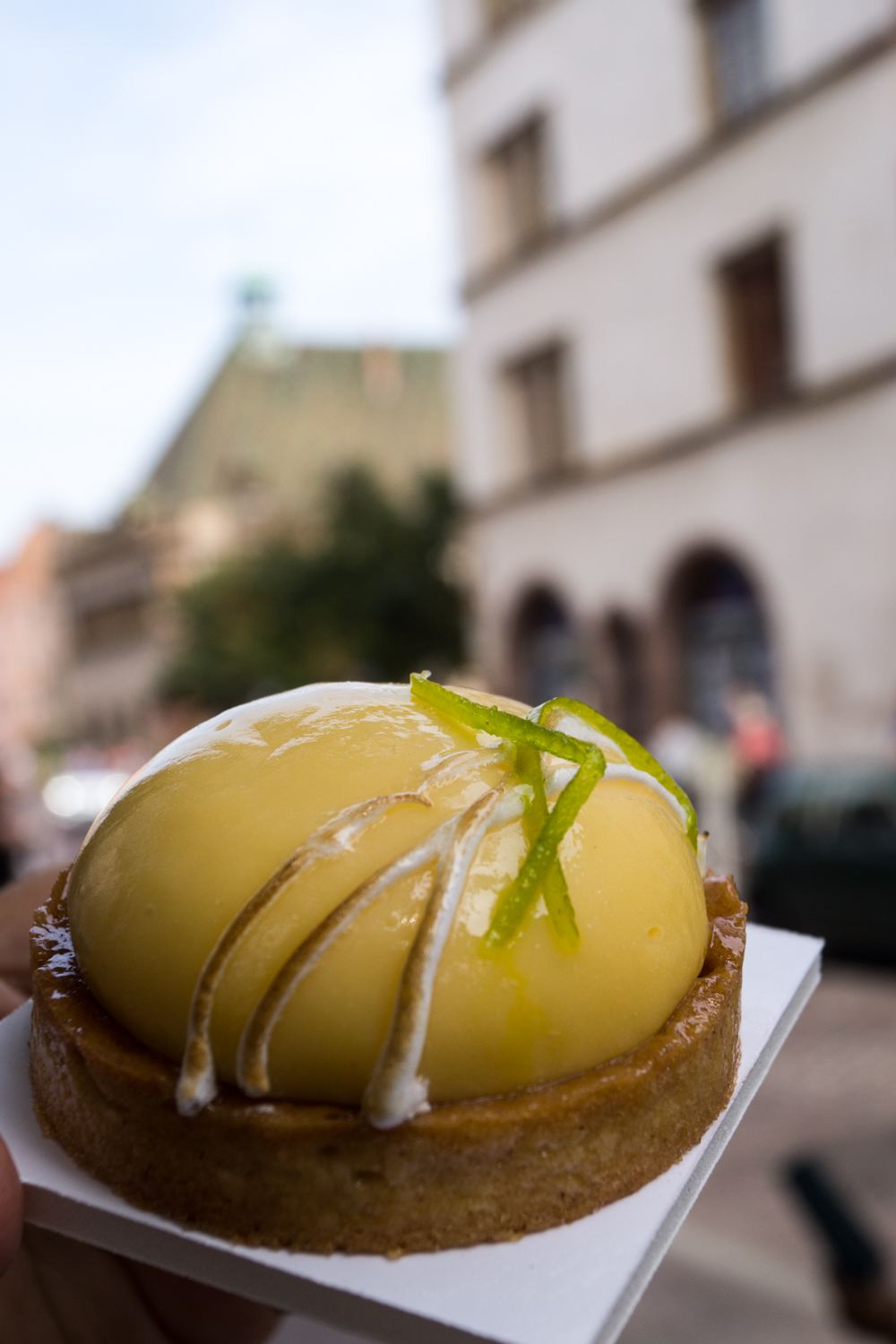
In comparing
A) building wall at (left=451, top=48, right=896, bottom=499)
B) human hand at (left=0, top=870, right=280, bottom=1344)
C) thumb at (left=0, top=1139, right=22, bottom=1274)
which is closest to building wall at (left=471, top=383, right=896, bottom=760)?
building wall at (left=451, top=48, right=896, bottom=499)

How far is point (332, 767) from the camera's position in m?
1.23

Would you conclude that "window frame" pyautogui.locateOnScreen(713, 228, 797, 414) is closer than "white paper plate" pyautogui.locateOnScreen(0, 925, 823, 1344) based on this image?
No

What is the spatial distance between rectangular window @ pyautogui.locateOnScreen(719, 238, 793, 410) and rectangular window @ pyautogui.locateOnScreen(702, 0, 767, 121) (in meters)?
1.67

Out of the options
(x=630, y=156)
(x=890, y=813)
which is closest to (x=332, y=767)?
(x=890, y=813)

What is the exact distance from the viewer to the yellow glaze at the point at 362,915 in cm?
110

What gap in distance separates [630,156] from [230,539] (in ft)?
78.6

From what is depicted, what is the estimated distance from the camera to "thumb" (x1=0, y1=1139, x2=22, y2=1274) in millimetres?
1161

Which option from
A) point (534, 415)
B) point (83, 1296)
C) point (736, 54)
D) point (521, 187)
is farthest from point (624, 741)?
point (521, 187)

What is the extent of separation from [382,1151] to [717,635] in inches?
534

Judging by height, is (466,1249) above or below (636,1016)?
below

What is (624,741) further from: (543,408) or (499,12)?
(499,12)

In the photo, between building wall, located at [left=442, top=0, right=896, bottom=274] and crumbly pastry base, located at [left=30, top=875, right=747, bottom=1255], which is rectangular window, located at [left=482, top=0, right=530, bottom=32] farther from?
crumbly pastry base, located at [left=30, top=875, right=747, bottom=1255]

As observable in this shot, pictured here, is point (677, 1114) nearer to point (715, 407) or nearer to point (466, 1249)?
point (466, 1249)

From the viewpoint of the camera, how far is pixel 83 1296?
5.74 ft
